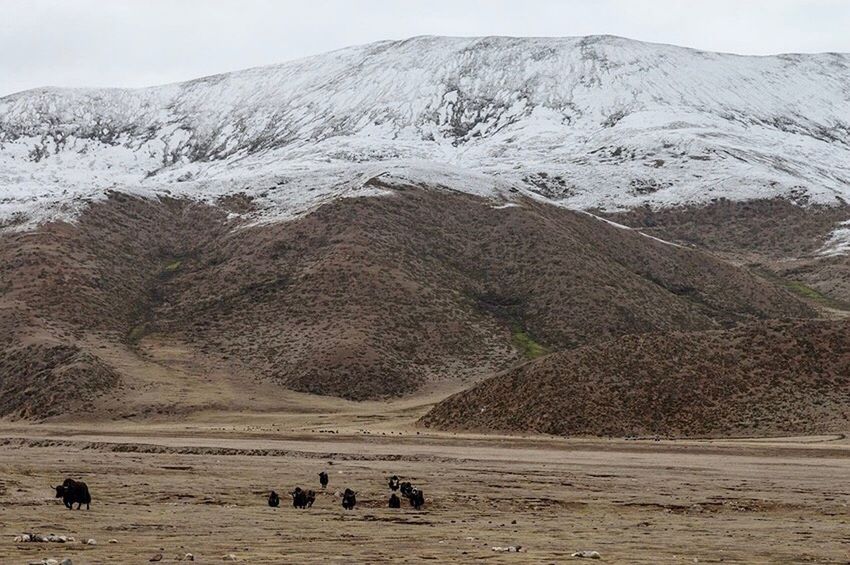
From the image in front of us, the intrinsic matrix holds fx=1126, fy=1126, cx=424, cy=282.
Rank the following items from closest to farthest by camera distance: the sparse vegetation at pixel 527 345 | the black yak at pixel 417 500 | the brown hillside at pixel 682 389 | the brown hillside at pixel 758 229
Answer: the black yak at pixel 417 500, the brown hillside at pixel 682 389, the sparse vegetation at pixel 527 345, the brown hillside at pixel 758 229

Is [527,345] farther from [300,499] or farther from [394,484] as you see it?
[300,499]

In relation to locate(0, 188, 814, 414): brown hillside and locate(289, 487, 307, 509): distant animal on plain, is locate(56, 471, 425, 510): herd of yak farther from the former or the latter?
locate(0, 188, 814, 414): brown hillside

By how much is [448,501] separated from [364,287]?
69652mm

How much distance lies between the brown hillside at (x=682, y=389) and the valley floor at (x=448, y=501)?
14.7 feet

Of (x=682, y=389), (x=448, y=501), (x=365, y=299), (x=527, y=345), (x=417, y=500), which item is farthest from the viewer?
(x=365, y=299)

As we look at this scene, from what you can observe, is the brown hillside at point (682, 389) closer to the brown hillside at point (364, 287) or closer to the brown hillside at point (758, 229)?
the brown hillside at point (364, 287)

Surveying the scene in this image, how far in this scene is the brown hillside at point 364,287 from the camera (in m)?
88.2

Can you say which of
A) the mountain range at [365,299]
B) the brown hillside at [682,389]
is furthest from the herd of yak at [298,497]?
the mountain range at [365,299]

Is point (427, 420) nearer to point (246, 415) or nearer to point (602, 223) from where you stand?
point (246, 415)

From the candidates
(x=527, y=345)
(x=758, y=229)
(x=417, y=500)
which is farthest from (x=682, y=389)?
(x=758, y=229)

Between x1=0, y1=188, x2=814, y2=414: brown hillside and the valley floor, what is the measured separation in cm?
3778

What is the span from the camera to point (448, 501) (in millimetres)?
26875

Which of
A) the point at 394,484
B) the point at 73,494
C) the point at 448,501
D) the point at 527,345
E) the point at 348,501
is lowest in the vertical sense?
the point at 527,345

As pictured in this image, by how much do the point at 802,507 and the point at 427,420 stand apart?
37.0m
